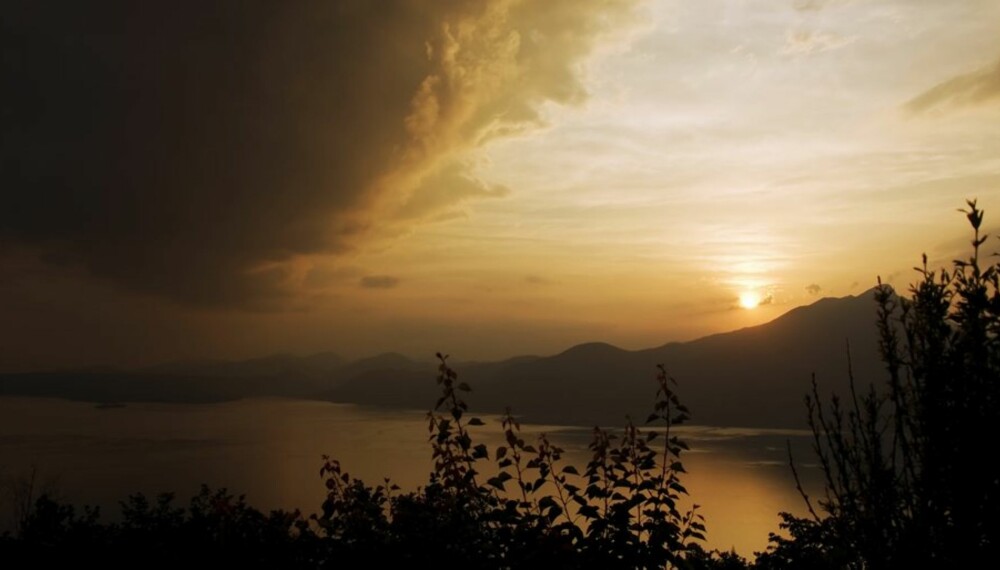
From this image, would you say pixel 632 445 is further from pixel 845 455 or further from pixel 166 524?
pixel 166 524

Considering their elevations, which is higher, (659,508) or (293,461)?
(659,508)

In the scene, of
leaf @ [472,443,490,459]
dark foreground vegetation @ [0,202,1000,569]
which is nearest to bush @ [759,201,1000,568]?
dark foreground vegetation @ [0,202,1000,569]

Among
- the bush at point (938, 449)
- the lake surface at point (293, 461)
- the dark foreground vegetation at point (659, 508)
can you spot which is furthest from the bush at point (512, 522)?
the lake surface at point (293, 461)

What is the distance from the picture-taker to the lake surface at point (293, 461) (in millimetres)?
63438

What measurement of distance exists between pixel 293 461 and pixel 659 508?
94.8 metres

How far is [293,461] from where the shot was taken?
92750 mm

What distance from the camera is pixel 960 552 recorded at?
350 centimetres

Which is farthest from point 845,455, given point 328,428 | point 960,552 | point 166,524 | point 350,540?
point 328,428

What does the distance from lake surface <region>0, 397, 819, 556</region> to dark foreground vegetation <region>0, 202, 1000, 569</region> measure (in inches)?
1740

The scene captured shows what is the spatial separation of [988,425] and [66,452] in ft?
413

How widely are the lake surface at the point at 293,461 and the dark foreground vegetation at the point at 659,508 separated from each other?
4420 cm

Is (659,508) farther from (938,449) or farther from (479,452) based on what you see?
(938,449)

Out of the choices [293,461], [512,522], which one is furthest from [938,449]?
[293,461]

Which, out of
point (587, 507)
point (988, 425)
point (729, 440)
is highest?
point (988, 425)
